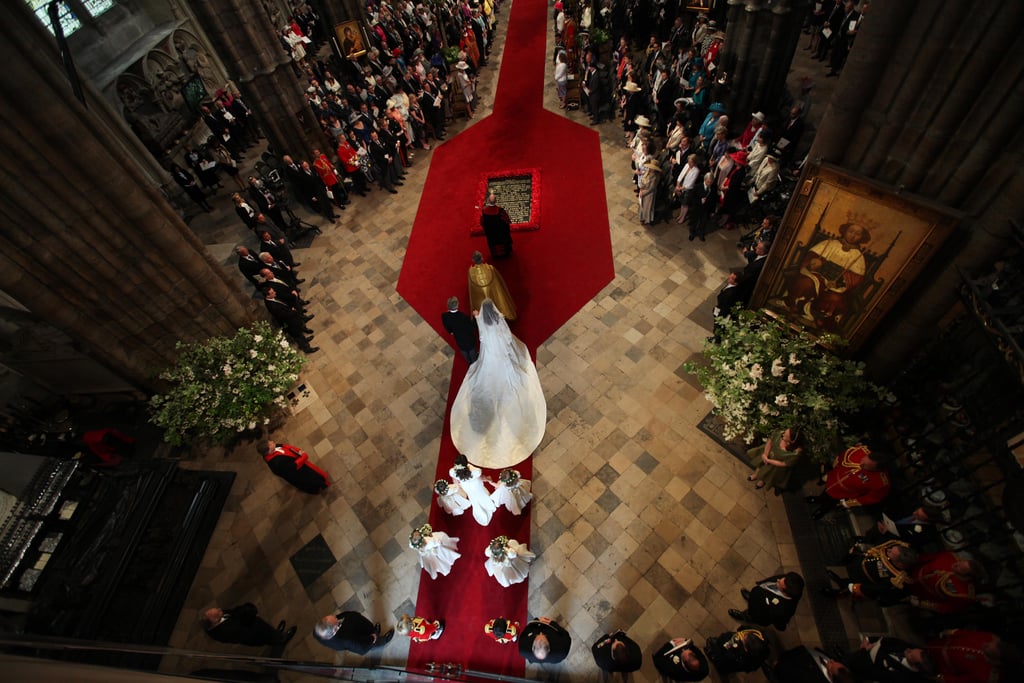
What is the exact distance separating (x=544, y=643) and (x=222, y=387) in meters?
5.64

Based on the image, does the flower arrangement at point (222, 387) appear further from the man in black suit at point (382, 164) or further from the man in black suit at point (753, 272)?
the man in black suit at point (753, 272)

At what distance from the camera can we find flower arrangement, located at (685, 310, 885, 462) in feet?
15.9

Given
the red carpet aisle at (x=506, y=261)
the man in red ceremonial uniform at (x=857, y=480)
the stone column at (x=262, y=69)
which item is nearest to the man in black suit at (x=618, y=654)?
the red carpet aisle at (x=506, y=261)

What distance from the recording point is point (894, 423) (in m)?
5.68

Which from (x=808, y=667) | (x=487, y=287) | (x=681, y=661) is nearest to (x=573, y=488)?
(x=681, y=661)

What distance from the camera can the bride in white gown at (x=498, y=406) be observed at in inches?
274

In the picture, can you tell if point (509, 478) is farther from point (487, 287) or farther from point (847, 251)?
point (847, 251)

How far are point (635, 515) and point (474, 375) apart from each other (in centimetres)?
329

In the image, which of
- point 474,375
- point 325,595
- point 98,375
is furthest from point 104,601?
point 474,375

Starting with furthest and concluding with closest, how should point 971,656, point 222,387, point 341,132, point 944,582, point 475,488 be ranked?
1. point 341,132
2. point 222,387
3. point 475,488
4. point 944,582
5. point 971,656

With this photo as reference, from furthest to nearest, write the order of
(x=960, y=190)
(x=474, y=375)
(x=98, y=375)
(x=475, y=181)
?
(x=475, y=181) < (x=98, y=375) < (x=474, y=375) < (x=960, y=190)

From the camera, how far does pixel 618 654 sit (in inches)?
173

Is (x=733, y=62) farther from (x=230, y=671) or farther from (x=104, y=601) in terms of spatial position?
(x=104, y=601)

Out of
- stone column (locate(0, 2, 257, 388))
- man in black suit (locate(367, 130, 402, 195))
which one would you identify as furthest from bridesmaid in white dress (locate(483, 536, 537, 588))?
man in black suit (locate(367, 130, 402, 195))
